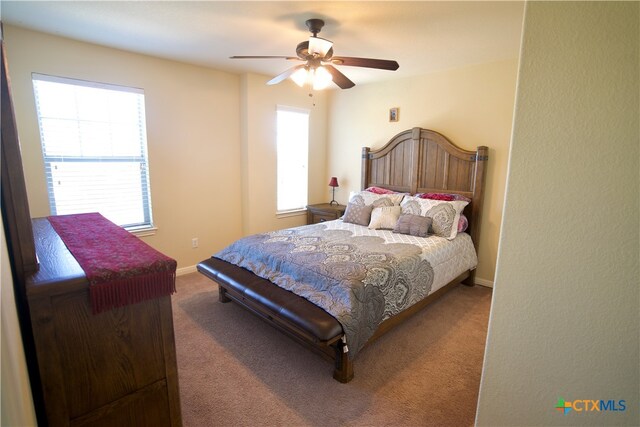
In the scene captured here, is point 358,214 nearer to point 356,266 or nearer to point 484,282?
point 356,266

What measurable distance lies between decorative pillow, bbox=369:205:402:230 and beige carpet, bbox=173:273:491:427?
3.42 ft

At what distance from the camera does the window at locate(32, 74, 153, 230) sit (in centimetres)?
287

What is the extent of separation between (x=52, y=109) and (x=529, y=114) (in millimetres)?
3676

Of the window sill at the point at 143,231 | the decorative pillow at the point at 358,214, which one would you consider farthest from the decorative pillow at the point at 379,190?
the window sill at the point at 143,231

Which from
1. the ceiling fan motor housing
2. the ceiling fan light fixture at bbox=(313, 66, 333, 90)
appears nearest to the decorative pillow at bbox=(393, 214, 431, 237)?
the ceiling fan light fixture at bbox=(313, 66, 333, 90)

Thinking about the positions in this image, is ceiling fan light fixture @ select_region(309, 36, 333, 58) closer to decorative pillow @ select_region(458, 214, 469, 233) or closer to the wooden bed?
the wooden bed

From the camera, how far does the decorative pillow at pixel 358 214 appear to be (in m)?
3.74

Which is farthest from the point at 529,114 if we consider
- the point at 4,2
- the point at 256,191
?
the point at 256,191

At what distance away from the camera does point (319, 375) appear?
213 centimetres

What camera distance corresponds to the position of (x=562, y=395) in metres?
Result: 0.89

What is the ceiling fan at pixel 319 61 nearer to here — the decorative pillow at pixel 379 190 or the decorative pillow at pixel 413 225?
the decorative pillow at pixel 413 225

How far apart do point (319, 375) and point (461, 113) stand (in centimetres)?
321

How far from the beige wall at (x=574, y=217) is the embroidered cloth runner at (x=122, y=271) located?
1.14m

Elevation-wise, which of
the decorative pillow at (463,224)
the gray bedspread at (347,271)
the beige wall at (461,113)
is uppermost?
the beige wall at (461,113)
